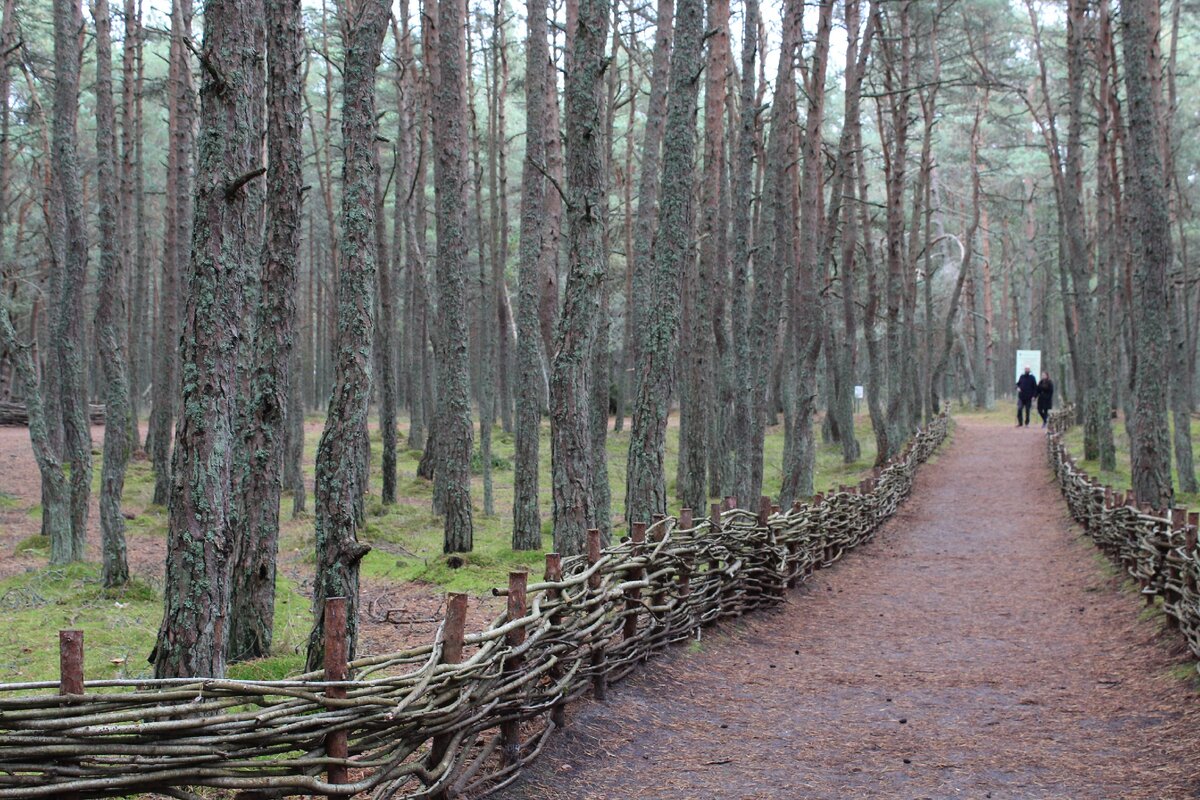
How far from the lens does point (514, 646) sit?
14.0 feet

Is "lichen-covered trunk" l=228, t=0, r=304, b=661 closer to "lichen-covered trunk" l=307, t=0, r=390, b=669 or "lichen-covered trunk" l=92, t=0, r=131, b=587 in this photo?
"lichen-covered trunk" l=307, t=0, r=390, b=669

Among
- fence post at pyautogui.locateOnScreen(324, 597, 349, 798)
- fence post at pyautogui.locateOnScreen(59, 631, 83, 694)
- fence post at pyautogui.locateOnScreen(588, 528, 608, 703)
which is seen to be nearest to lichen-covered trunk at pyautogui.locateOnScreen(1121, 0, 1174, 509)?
fence post at pyautogui.locateOnScreen(588, 528, 608, 703)

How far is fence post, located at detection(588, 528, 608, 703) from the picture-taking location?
515 centimetres

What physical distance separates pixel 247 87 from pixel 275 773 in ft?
9.19

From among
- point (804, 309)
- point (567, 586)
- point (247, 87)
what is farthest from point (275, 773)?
point (804, 309)

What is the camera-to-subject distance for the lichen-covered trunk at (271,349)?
5414 mm

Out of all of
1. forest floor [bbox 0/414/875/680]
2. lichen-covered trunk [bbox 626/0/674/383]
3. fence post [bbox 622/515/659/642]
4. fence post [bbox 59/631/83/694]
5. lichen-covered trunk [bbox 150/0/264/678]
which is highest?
lichen-covered trunk [bbox 626/0/674/383]

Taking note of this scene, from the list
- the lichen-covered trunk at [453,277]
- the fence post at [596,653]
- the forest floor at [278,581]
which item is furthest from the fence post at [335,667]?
the lichen-covered trunk at [453,277]

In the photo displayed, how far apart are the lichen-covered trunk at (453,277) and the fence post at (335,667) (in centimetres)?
617

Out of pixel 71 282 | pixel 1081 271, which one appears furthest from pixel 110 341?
pixel 1081 271

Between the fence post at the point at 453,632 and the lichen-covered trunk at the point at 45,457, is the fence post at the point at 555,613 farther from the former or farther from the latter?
the lichen-covered trunk at the point at 45,457

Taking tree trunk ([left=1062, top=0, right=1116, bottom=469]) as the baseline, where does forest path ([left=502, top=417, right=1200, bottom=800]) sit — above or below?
below

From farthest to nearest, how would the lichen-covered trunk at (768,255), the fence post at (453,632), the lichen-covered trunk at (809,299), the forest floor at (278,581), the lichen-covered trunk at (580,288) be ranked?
the lichen-covered trunk at (809,299), the lichen-covered trunk at (768,255), the lichen-covered trunk at (580,288), the forest floor at (278,581), the fence post at (453,632)

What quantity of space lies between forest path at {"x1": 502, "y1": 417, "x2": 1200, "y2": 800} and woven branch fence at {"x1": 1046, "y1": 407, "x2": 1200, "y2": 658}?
24 centimetres
